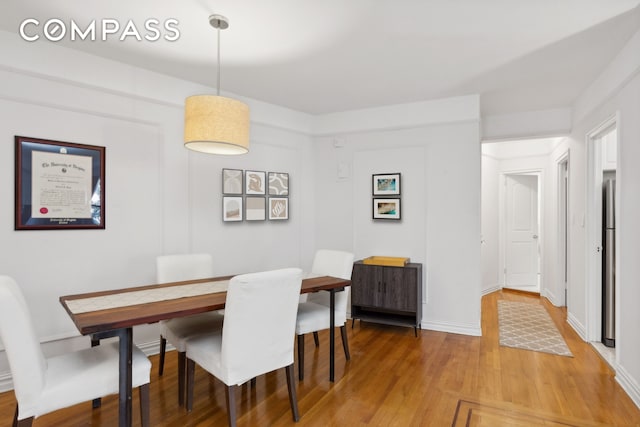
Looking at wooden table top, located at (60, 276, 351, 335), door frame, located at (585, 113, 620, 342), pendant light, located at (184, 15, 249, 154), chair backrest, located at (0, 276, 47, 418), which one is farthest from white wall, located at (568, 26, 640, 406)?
chair backrest, located at (0, 276, 47, 418)

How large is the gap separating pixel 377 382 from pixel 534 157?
4888 millimetres

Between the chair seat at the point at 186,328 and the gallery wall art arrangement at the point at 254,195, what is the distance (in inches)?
51.9

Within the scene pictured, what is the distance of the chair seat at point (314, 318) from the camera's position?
9.35ft

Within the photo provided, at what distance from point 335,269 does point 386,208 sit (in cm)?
140

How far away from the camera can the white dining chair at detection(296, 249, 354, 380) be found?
286 cm

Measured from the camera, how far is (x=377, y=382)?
279 centimetres

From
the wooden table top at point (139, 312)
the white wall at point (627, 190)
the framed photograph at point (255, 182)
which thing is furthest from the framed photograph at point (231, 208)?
the white wall at point (627, 190)

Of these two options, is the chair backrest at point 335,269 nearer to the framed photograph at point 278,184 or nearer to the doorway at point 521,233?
the framed photograph at point 278,184

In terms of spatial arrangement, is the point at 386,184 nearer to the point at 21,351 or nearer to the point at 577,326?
the point at 577,326

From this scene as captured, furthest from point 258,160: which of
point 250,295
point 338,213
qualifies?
point 250,295

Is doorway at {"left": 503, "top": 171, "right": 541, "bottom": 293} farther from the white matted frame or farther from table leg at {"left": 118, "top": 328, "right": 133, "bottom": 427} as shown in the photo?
table leg at {"left": 118, "top": 328, "right": 133, "bottom": 427}

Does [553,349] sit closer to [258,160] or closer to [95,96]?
[258,160]

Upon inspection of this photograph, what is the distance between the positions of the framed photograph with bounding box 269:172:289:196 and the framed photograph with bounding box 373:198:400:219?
1.10m

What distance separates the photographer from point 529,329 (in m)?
4.14
